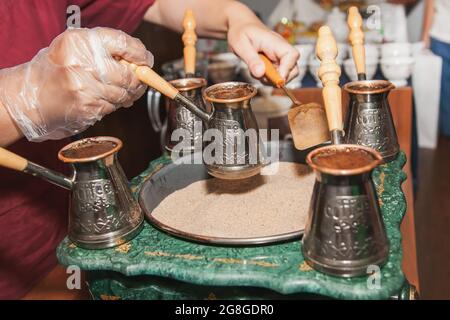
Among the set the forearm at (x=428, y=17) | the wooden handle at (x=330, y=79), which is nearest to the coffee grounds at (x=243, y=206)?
the wooden handle at (x=330, y=79)

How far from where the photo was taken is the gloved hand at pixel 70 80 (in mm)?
893

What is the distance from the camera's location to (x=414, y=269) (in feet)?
3.80

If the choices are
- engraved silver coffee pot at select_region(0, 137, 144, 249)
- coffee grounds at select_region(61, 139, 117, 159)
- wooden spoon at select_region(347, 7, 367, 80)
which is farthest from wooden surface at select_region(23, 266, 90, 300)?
wooden spoon at select_region(347, 7, 367, 80)

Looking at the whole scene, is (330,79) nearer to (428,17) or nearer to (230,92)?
(230,92)

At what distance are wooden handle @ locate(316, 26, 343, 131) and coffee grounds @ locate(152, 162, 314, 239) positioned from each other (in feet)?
0.72

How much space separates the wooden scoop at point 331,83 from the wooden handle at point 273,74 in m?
0.17

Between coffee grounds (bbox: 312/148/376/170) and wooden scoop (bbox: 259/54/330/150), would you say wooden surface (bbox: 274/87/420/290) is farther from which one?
coffee grounds (bbox: 312/148/376/170)

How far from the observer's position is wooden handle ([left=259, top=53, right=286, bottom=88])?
1130mm

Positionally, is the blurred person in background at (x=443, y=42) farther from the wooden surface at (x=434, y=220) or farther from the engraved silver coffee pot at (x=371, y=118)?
the engraved silver coffee pot at (x=371, y=118)

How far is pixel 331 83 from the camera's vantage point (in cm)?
92

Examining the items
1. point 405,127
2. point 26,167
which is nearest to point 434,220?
point 405,127

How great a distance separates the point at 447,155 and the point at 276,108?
6.32 feet

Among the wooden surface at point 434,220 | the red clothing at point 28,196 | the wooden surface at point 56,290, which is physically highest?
the red clothing at point 28,196

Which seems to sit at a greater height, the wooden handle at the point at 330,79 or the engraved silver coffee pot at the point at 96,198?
the wooden handle at the point at 330,79
